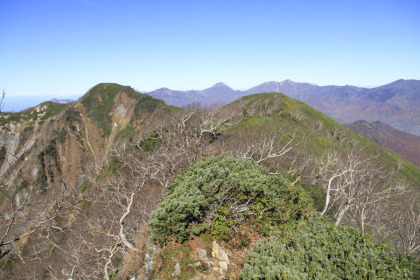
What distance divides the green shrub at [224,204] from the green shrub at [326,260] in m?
2.02

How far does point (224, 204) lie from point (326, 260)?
4052 mm

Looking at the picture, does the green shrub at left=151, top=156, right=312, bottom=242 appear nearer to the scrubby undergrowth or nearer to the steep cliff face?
the scrubby undergrowth

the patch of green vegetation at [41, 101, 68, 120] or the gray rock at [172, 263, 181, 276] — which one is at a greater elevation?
the patch of green vegetation at [41, 101, 68, 120]

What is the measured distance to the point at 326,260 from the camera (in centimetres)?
616

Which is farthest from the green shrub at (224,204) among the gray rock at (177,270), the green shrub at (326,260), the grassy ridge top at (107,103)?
the grassy ridge top at (107,103)

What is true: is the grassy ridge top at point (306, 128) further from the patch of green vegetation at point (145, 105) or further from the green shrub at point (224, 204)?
the patch of green vegetation at point (145, 105)

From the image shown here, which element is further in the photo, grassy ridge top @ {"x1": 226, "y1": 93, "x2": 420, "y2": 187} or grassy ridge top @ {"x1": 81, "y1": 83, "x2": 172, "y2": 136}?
grassy ridge top @ {"x1": 81, "y1": 83, "x2": 172, "y2": 136}

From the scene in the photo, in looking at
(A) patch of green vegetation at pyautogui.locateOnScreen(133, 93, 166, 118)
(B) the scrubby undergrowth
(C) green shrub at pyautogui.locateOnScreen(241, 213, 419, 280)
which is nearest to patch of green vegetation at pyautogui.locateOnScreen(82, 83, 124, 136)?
(A) patch of green vegetation at pyautogui.locateOnScreen(133, 93, 166, 118)

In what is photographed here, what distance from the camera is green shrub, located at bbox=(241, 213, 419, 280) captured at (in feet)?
18.7

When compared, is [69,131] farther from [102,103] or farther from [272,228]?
[272,228]

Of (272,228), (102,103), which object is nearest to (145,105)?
(102,103)

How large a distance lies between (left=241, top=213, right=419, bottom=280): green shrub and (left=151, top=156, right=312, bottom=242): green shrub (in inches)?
79.5

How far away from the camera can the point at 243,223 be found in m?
9.18

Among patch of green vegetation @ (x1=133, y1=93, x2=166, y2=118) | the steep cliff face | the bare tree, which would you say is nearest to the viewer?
the bare tree
